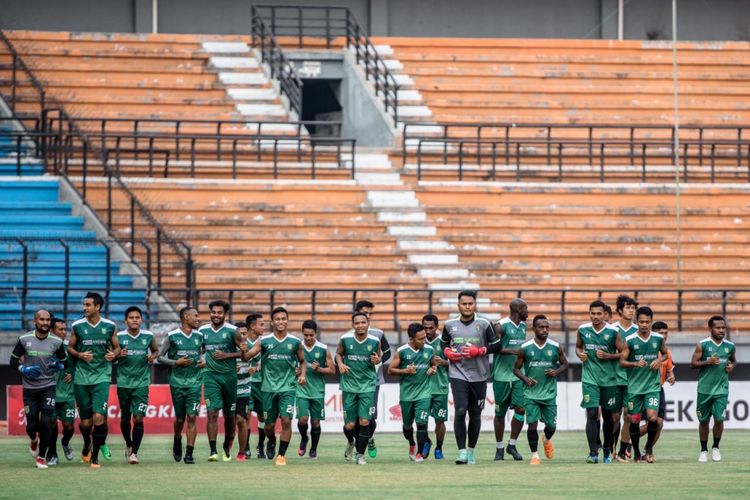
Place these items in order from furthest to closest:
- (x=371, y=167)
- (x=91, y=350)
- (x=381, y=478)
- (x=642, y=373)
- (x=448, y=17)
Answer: (x=448, y=17)
(x=371, y=167)
(x=642, y=373)
(x=91, y=350)
(x=381, y=478)

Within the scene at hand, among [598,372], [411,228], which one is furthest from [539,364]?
[411,228]

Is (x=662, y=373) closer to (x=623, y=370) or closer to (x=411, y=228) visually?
(x=623, y=370)

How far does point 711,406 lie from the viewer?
20047mm

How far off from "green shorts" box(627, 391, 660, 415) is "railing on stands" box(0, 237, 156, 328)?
1115cm

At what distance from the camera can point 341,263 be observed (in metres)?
32.0

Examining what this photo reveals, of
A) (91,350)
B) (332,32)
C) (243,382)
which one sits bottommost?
(243,382)

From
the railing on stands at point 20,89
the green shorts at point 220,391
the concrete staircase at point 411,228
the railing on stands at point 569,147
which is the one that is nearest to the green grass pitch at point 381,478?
the green shorts at point 220,391

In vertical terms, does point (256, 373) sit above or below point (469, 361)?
below

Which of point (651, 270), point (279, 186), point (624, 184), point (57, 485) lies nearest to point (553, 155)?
point (624, 184)

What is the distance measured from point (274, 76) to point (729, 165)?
10585 mm

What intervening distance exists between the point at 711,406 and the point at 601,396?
4.64ft

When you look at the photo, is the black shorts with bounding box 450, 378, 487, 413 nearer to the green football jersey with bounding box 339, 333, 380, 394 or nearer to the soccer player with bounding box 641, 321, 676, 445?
the green football jersey with bounding box 339, 333, 380, 394

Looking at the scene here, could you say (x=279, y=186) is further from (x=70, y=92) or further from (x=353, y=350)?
(x=353, y=350)

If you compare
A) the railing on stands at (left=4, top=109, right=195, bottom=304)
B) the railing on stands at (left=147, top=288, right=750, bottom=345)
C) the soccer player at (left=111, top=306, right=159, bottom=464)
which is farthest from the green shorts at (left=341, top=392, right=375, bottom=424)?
the railing on stands at (left=4, top=109, right=195, bottom=304)
